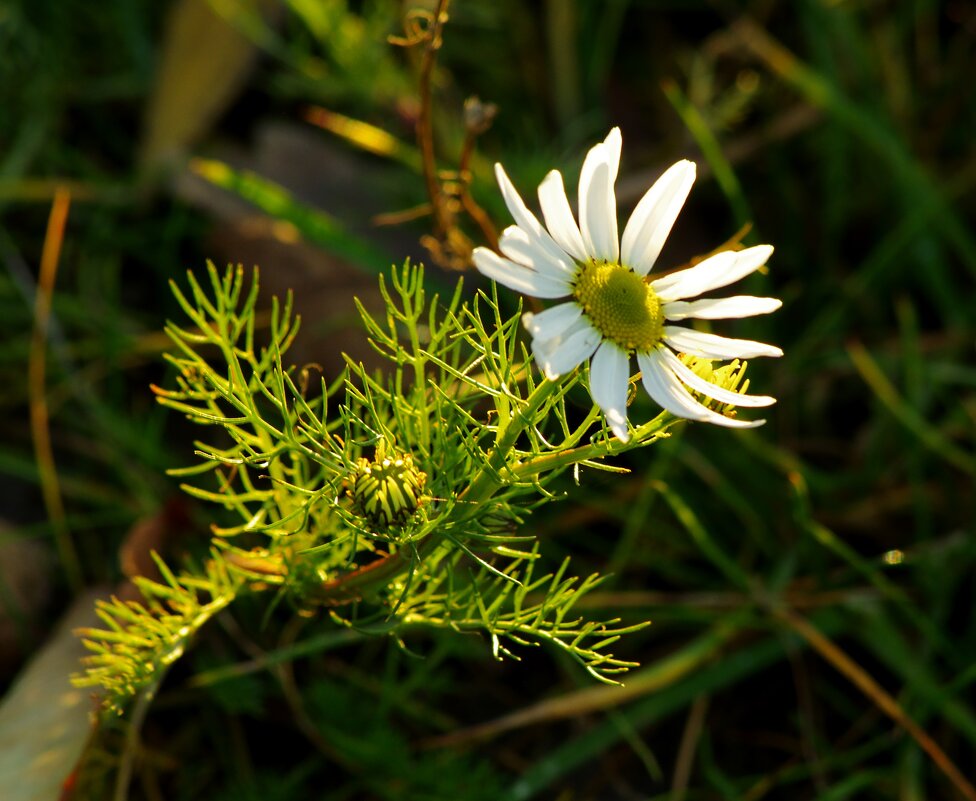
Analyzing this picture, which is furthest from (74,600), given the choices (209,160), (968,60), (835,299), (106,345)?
(968,60)

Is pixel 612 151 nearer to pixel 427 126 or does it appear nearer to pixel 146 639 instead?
pixel 427 126

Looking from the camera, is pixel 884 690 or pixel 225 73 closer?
pixel 884 690

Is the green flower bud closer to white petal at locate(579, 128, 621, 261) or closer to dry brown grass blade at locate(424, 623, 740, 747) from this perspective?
white petal at locate(579, 128, 621, 261)

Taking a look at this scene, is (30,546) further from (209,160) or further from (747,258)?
(747,258)

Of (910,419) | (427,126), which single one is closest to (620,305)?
(427,126)

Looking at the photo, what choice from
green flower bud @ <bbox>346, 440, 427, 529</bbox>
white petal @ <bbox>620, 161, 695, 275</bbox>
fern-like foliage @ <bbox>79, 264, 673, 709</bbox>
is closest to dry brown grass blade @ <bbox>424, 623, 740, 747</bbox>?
fern-like foliage @ <bbox>79, 264, 673, 709</bbox>
